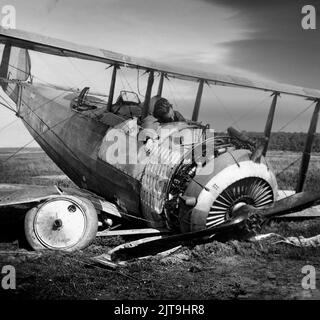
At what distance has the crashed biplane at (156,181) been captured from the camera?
17.7ft

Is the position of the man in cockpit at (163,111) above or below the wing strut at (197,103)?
below

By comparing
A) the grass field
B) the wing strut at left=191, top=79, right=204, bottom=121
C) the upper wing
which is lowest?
the grass field

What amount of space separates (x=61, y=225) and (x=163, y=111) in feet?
7.87

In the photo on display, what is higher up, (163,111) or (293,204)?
(163,111)

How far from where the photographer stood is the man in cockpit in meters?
6.60

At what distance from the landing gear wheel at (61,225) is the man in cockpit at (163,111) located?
186 centimetres

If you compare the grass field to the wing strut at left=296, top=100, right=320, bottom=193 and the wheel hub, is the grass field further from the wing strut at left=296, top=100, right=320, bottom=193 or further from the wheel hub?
the wing strut at left=296, top=100, right=320, bottom=193

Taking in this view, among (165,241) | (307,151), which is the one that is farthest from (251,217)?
(307,151)

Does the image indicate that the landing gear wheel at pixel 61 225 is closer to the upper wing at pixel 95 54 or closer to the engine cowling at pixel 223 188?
the engine cowling at pixel 223 188

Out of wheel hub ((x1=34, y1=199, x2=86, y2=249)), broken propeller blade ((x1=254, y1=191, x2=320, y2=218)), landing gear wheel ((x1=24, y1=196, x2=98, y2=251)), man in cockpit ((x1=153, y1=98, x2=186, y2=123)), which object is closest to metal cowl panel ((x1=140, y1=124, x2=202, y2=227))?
man in cockpit ((x1=153, y1=98, x2=186, y2=123))

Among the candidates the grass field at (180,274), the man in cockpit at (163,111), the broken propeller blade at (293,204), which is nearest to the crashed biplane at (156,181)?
the broken propeller blade at (293,204)

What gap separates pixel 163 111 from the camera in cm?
660

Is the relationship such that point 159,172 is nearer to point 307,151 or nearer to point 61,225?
point 61,225
